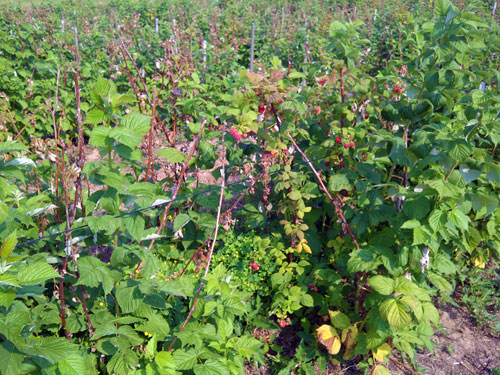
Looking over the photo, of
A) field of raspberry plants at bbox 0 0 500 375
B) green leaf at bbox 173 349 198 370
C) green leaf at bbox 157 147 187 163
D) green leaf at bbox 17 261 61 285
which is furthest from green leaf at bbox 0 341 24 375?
green leaf at bbox 157 147 187 163

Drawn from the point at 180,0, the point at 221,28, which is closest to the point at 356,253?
the point at 221,28

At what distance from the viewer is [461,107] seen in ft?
9.64

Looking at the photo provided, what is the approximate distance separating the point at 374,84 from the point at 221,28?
8.69m

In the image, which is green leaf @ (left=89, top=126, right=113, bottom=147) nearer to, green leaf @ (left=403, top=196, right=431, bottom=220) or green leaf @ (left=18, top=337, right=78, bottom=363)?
green leaf @ (left=18, top=337, right=78, bottom=363)

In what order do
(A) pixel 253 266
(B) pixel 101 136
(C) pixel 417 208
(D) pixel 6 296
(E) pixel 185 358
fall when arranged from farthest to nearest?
1. (A) pixel 253 266
2. (C) pixel 417 208
3. (E) pixel 185 358
4. (B) pixel 101 136
5. (D) pixel 6 296

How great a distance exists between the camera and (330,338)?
9.50ft

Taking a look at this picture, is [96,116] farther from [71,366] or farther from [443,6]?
[443,6]

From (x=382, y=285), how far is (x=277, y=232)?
43.8 inches

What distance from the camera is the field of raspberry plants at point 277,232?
2.22m

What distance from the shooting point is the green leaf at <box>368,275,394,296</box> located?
242 centimetres

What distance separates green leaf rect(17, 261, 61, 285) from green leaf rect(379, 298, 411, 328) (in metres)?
1.72

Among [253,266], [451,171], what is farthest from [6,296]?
[451,171]

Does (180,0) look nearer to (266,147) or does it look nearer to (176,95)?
(176,95)

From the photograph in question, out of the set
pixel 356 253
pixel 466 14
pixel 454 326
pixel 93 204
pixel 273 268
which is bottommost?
pixel 454 326
